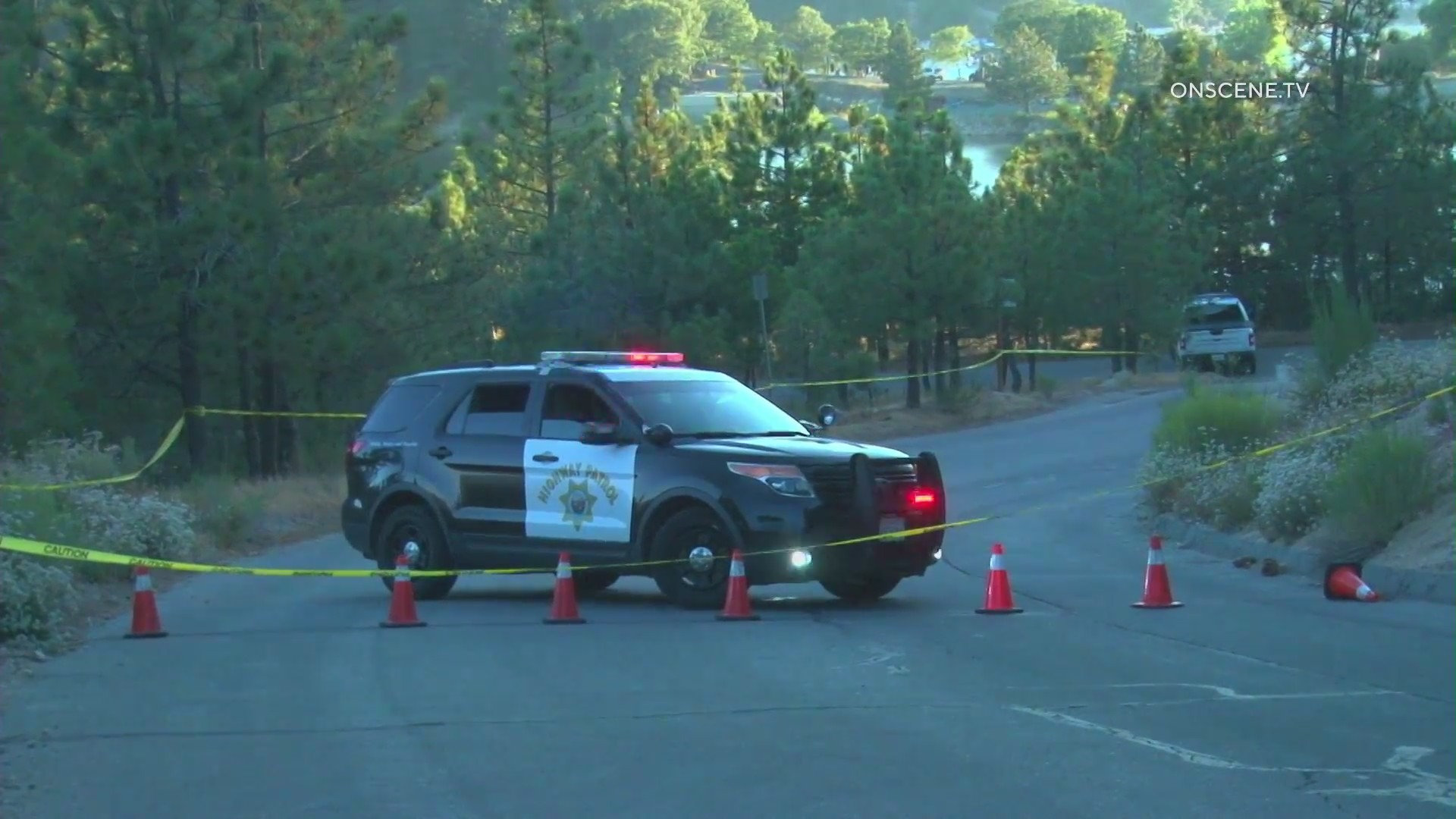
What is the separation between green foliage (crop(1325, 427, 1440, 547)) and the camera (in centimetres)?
1405

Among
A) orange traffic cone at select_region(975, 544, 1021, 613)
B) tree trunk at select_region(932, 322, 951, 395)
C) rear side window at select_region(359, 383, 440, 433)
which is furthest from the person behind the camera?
tree trunk at select_region(932, 322, 951, 395)

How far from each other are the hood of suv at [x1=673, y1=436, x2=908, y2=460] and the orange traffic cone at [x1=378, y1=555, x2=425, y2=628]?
7.22 ft

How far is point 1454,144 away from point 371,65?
27397 mm

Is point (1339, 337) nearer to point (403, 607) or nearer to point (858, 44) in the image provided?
point (403, 607)

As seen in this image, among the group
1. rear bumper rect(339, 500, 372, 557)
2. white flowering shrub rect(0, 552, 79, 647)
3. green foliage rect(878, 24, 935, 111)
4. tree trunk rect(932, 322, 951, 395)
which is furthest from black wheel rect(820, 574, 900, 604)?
green foliage rect(878, 24, 935, 111)

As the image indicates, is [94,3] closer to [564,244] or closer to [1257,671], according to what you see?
[564,244]

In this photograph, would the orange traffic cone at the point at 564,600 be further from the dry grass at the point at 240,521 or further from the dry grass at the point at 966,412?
the dry grass at the point at 966,412

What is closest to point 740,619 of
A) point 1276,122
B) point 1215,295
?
point 1215,295

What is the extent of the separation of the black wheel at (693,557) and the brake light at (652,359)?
1.90 metres

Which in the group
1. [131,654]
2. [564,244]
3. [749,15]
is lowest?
[131,654]

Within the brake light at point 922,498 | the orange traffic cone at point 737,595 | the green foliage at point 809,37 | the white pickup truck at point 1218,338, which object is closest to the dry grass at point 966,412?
the white pickup truck at point 1218,338

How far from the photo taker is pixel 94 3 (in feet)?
85.5

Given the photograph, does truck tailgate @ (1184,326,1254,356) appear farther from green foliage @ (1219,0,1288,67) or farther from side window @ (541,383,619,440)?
side window @ (541,383,619,440)

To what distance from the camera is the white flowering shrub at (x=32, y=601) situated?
475 inches
